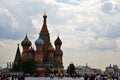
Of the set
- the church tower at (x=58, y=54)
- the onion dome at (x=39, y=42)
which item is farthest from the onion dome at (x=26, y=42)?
the church tower at (x=58, y=54)

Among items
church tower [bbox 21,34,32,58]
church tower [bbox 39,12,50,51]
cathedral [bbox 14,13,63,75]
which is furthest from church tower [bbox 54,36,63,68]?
church tower [bbox 21,34,32,58]

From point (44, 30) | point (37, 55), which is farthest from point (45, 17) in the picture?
point (37, 55)

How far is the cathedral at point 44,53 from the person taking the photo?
156 metres

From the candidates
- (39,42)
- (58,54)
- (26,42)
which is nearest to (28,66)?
(39,42)

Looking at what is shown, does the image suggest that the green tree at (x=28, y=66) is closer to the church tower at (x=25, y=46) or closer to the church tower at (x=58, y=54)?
the church tower at (x=25, y=46)

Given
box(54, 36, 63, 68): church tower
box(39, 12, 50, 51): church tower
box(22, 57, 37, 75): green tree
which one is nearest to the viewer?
box(22, 57, 37, 75): green tree

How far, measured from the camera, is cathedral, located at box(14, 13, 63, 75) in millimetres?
155625

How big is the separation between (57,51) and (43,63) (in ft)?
35.9

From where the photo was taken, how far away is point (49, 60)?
158 m

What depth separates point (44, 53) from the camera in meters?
160

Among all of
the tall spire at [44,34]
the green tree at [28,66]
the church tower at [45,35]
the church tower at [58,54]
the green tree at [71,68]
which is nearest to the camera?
the green tree at [28,66]

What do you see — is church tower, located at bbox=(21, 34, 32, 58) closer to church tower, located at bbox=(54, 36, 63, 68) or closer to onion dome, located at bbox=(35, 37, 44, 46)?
onion dome, located at bbox=(35, 37, 44, 46)

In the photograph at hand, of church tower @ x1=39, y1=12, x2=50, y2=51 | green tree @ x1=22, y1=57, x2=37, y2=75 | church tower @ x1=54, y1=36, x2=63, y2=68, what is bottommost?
green tree @ x1=22, y1=57, x2=37, y2=75

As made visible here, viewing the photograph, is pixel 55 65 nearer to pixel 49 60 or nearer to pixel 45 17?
pixel 49 60
